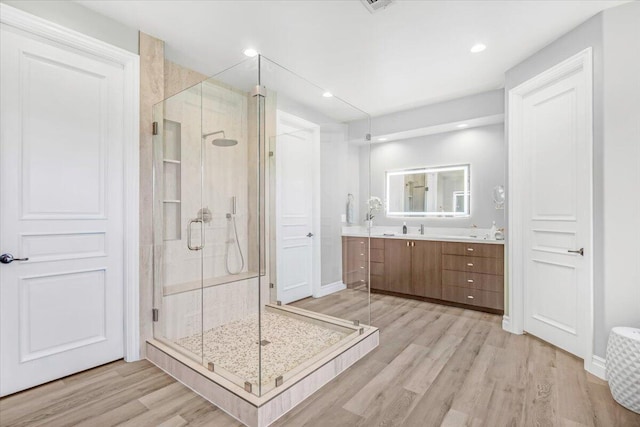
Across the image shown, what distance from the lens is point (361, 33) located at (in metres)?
2.53

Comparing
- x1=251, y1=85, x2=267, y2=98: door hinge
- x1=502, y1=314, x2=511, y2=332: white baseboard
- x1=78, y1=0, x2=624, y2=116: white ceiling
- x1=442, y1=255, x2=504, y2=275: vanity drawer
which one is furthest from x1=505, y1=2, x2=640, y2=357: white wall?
x1=251, y1=85, x2=267, y2=98: door hinge

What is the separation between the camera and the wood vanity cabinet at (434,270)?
10.6 ft

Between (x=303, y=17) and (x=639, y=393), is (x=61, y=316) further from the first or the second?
(x=639, y=393)

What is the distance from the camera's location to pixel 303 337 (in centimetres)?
261

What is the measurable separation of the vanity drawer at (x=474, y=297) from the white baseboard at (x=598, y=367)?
1.29 metres

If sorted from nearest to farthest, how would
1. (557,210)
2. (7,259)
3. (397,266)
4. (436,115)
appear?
(7,259) < (557,210) < (436,115) < (397,266)

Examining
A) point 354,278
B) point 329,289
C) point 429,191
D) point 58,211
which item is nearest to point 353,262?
point 354,278

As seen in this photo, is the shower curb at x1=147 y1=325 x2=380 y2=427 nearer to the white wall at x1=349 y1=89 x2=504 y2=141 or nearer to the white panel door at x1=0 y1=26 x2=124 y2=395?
the white panel door at x1=0 y1=26 x2=124 y2=395

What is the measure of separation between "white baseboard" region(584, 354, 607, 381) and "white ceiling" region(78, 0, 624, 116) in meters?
2.52

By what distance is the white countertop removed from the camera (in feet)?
10.6

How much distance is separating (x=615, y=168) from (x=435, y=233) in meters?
2.52

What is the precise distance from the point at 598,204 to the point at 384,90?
2402 millimetres

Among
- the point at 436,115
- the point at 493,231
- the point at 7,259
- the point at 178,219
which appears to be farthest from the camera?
the point at 436,115

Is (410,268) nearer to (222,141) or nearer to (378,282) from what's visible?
(378,282)
